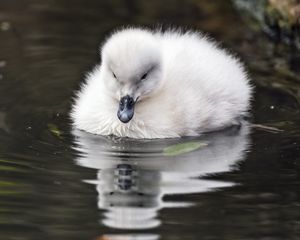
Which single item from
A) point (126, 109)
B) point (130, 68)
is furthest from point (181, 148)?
point (130, 68)

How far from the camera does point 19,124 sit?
6012mm

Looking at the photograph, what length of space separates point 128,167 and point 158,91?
2.57 feet

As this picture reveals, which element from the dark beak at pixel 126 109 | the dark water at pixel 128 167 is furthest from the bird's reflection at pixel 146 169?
the dark beak at pixel 126 109

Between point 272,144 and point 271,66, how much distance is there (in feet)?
5.85

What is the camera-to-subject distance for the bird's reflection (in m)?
4.61

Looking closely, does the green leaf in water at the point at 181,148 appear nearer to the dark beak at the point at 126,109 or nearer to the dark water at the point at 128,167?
the dark water at the point at 128,167

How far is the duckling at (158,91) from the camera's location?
5676 mm

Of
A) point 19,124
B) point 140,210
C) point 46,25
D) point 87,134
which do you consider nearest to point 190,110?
point 87,134

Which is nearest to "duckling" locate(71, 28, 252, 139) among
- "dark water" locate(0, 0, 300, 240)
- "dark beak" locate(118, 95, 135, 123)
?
"dark beak" locate(118, 95, 135, 123)

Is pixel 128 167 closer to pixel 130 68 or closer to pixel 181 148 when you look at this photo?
pixel 181 148

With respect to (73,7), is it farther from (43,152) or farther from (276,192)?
(276,192)

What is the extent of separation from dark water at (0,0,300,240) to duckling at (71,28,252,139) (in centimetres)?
11

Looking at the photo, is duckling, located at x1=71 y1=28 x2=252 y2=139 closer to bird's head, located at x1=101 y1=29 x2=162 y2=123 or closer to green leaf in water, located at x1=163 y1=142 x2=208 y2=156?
bird's head, located at x1=101 y1=29 x2=162 y2=123

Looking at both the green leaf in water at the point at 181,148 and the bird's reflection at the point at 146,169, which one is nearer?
the bird's reflection at the point at 146,169
